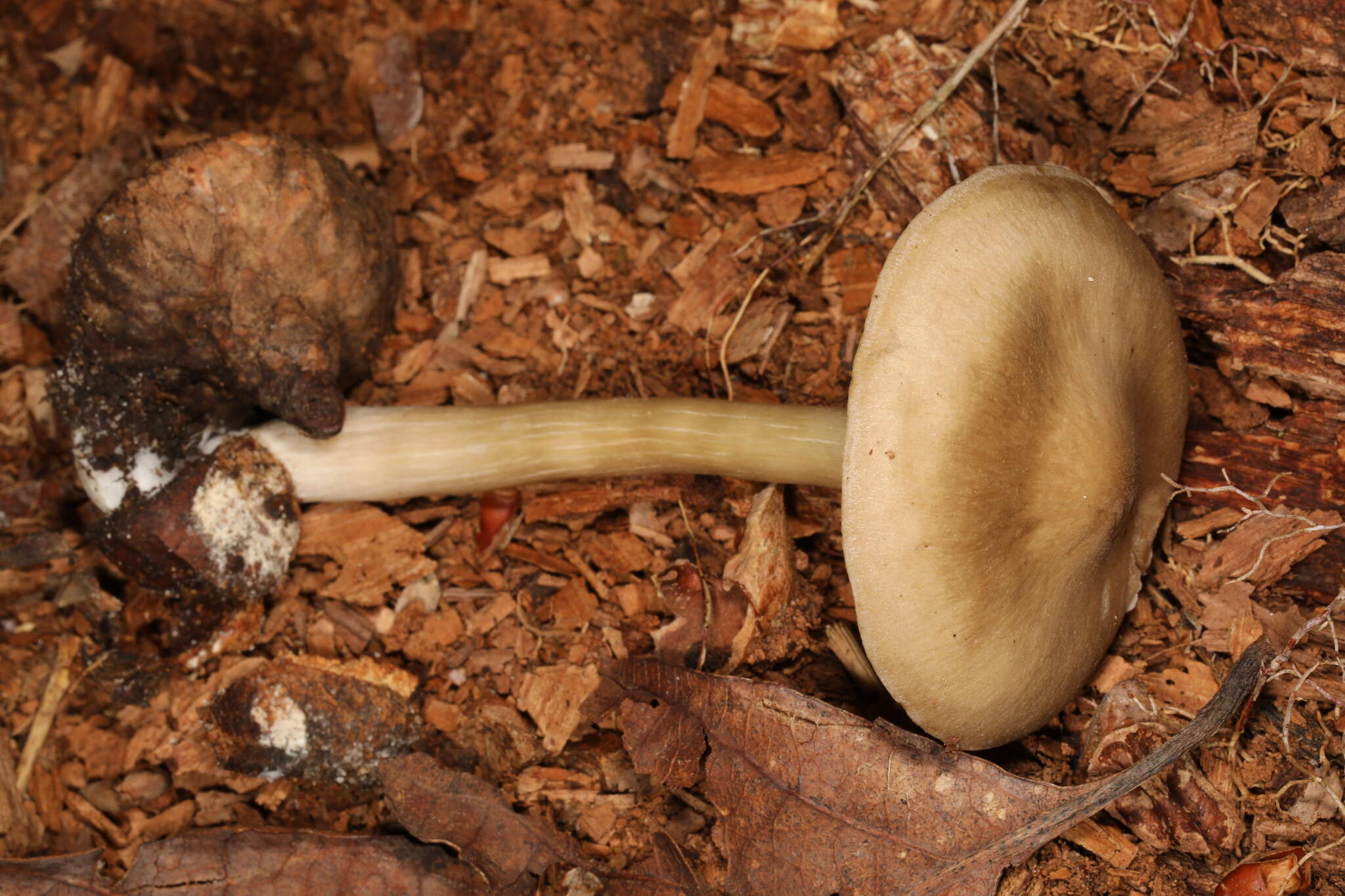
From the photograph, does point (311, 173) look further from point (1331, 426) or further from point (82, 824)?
point (1331, 426)

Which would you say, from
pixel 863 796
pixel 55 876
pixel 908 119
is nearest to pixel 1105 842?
pixel 863 796

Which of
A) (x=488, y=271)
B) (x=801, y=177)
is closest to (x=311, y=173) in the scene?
(x=488, y=271)

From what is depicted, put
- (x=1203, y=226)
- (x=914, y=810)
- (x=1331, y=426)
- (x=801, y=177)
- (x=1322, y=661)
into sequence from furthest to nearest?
(x=801, y=177), (x=1203, y=226), (x=1331, y=426), (x=1322, y=661), (x=914, y=810)

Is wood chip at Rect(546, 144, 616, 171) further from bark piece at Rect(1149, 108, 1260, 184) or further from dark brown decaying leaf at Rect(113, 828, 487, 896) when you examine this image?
dark brown decaying leaf at Rect(113, 828, 487, 896)

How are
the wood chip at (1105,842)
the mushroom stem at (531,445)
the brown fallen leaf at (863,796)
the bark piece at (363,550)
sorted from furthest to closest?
the bark piece at (363,550) < the mushroom stem at (531,445) < the wood chip at (1105,842) < the brown fallen leaf at (863,796)

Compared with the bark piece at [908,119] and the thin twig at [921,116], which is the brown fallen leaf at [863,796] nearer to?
the thin twig at [921,116]

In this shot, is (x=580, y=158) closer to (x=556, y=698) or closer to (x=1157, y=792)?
(x=556, y=698)

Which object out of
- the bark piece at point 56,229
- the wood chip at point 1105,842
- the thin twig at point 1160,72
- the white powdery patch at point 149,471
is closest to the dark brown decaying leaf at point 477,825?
the white powdery patch at point 149,471
